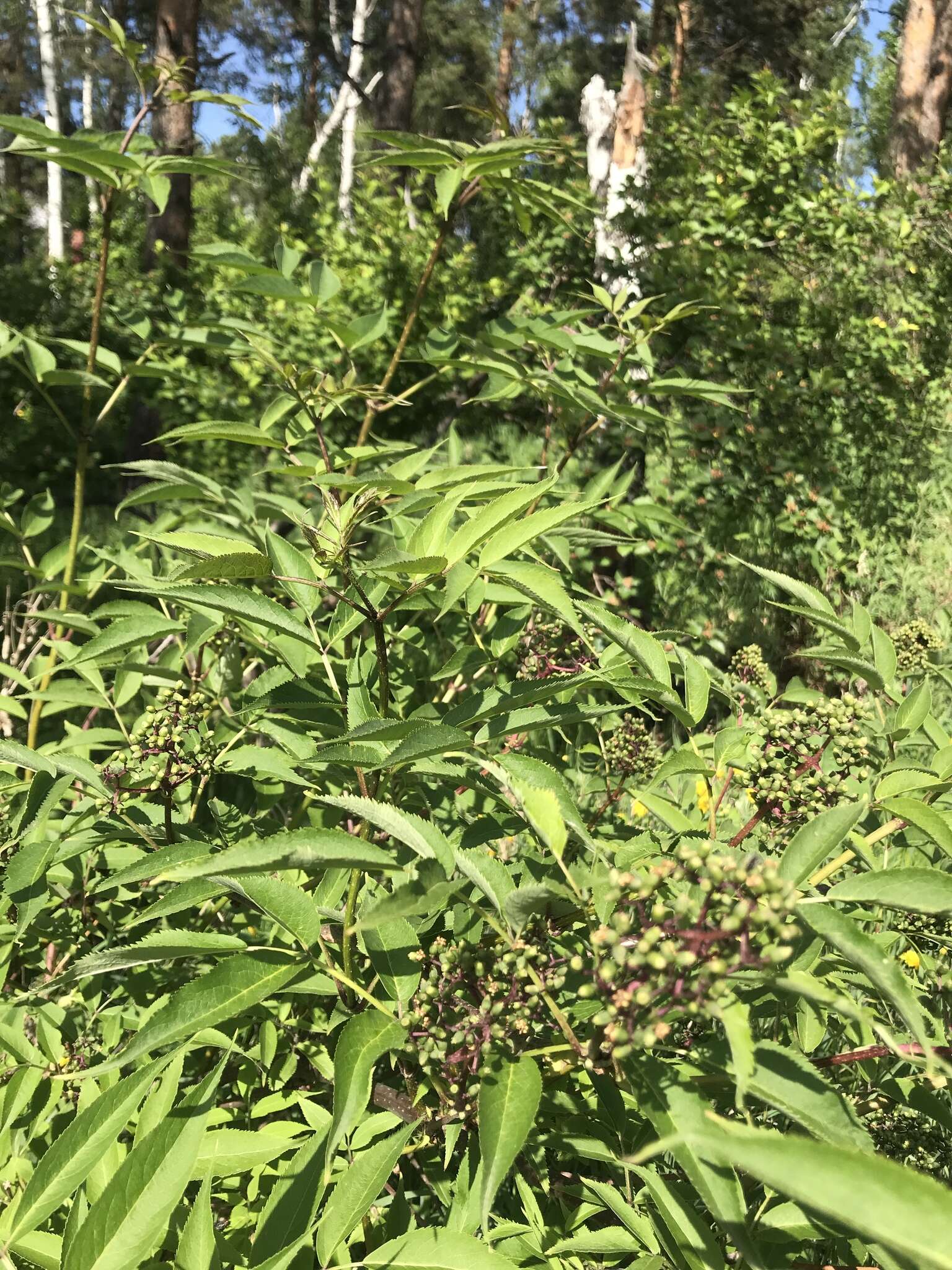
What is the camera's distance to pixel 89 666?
1.44 metres

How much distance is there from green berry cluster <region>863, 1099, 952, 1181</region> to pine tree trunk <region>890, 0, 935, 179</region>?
26.4 feet

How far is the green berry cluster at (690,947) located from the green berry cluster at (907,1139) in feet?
2.17

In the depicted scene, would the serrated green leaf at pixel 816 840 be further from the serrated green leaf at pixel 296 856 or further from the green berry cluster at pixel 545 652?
the green berry cluster at pixel 545 652

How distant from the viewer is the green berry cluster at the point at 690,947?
2.07ft

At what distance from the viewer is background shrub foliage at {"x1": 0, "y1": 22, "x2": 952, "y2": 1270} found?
68 centimetres

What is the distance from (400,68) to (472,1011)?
9284mm

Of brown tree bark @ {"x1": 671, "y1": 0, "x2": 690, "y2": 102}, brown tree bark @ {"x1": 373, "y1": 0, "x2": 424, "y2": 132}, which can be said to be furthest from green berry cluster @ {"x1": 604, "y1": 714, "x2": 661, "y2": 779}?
brown tree bark @ {"x1": 671, "y1": 0, "x2": 690, "y2": 102}

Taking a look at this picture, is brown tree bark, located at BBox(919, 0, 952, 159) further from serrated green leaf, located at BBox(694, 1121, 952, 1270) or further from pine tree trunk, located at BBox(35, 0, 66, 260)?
pine tree trunk, located at BBox(35, 0, 66, 260)

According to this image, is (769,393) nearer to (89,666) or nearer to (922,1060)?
(89,666)

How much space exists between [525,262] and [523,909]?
4639 millimetres

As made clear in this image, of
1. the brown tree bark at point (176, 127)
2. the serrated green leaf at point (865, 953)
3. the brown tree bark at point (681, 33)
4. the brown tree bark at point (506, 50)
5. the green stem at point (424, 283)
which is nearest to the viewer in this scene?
the serrated green leaf at point (865, 953)

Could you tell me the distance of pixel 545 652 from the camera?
5.03 feet

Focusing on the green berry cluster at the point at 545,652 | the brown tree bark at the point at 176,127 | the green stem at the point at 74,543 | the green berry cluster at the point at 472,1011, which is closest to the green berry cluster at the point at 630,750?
the green berry cluster at the point at 545,652

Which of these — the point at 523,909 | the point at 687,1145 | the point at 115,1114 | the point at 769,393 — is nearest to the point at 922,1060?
the point at 687,1145
